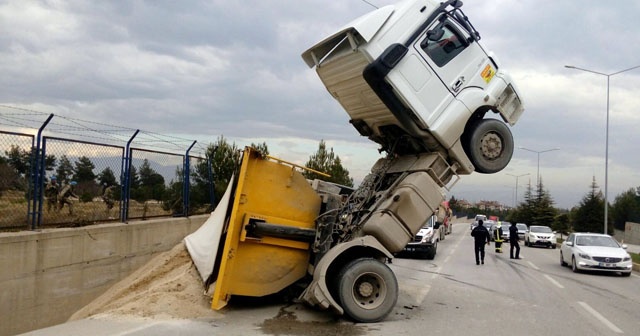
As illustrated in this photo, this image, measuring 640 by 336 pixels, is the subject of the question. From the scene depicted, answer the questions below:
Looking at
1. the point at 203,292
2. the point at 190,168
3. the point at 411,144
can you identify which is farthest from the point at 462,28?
the point at 190,168

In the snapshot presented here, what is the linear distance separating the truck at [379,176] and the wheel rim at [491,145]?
19mm

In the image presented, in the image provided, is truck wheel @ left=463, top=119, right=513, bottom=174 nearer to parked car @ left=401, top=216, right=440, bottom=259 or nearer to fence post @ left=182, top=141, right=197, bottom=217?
fence post @ left=182, top=141, right=197, bottom=217

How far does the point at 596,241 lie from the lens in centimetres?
1777

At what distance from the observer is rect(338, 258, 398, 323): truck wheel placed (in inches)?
313

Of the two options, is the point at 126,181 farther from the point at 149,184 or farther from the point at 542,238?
the point at 542,238

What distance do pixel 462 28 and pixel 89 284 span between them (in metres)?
7.83

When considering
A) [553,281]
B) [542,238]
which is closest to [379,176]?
[553,281]

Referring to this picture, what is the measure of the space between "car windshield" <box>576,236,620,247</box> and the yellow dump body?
1224 cm

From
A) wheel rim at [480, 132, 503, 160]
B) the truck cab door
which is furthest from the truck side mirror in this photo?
wheel rim at [480, 132, 503, 160]

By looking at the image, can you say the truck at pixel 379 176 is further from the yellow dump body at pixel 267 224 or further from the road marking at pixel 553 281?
the road marking at pixel 553 281

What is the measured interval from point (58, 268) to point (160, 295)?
1.89 meters

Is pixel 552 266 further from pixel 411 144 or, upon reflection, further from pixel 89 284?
pixel 89 284

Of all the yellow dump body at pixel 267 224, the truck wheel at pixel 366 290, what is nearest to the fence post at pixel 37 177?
the yellow dump body at pixel 267 224

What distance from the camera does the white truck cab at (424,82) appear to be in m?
8.57
